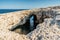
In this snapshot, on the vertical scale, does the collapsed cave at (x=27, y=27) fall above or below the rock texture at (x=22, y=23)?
below

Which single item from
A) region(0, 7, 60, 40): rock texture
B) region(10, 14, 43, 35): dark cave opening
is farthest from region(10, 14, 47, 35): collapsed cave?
region(0, 7, 60, 40): rock texture

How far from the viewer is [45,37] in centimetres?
772

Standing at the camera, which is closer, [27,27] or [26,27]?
[26,27]

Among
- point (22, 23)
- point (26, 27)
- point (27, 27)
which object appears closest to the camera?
point (22, 23)

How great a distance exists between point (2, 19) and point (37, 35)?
2.77 m

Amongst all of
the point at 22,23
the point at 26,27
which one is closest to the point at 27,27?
the point at 26,27

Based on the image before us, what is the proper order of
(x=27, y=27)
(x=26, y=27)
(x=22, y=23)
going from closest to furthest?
1. (x=22, y=23)
2. (x=26, y=27)
3. (x=27, y=27)

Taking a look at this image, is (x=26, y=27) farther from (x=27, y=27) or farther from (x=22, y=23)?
(x=22, y=23)

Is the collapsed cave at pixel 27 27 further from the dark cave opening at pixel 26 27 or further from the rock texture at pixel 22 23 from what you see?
the rock texture at pixel 22 23

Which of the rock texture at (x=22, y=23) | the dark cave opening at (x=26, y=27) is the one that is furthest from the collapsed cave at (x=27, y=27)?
the rock texture at (x=22, y=23)

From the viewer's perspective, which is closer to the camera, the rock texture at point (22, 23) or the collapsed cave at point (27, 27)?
the rock texture at point (22, 23)

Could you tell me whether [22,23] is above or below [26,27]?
above

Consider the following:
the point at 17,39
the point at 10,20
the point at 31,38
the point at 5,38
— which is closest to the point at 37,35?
the point at 31,38

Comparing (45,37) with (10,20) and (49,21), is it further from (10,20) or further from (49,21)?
(10,20)
